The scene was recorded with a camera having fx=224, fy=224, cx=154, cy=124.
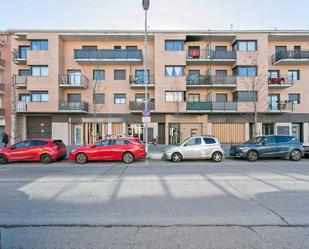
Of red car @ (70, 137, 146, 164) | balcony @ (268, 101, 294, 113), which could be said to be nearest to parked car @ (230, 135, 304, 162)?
red car @ (70, 137, 146, 164)

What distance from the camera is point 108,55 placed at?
83.2ft

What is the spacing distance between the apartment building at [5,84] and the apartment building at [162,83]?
1133mm

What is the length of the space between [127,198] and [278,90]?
2676 cm

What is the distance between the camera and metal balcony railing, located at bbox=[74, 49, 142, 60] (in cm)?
2528

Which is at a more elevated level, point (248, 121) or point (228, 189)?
→ point (248, 121)

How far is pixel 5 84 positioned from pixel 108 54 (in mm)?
13440

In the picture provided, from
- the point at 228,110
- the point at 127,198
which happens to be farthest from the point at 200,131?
the point at 127,198

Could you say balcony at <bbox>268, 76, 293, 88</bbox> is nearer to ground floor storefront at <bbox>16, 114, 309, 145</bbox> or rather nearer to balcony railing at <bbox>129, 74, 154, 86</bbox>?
ground floor storefront at <bbox>16, 114, 309, 145</bbox>

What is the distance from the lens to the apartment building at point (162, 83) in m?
25.0

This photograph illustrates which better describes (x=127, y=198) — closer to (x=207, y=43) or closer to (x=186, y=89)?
(x=186, y=89)

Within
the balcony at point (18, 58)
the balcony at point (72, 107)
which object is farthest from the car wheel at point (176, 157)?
the balcony at point (18, 58)

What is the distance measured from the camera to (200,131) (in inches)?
1040

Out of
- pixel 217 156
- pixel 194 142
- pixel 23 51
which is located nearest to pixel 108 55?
pixel 23 51

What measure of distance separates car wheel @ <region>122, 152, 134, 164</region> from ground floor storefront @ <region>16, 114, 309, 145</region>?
12749 mm
